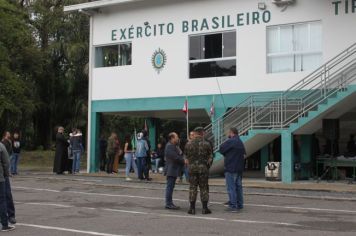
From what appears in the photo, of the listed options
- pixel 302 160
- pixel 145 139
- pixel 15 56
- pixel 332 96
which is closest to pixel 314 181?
pixel 302 160

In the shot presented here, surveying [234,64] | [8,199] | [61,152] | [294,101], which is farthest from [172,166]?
[61,152]

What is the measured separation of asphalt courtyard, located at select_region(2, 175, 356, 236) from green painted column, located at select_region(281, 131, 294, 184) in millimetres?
2670

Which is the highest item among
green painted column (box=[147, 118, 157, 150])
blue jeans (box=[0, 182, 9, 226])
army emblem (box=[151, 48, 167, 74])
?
army emblem (box=[151, 48, 167, 74])

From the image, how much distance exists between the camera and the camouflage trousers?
12281mm

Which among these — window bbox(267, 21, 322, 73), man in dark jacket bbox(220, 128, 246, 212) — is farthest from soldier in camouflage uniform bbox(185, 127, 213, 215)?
window bbox(267, 21, 322, 73)

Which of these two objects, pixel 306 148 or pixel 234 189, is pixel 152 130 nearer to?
pixel 306 148

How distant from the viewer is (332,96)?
758 inches

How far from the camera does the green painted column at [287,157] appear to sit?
19.5 m

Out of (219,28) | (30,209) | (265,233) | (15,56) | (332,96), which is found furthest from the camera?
(15,56)

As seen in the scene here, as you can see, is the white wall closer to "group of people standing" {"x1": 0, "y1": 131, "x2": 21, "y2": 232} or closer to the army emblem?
the army emblem

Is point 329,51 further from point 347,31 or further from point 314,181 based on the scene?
point 314,181

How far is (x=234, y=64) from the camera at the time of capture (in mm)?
23094

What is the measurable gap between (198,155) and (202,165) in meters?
0.23

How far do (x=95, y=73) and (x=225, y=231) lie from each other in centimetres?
1792
